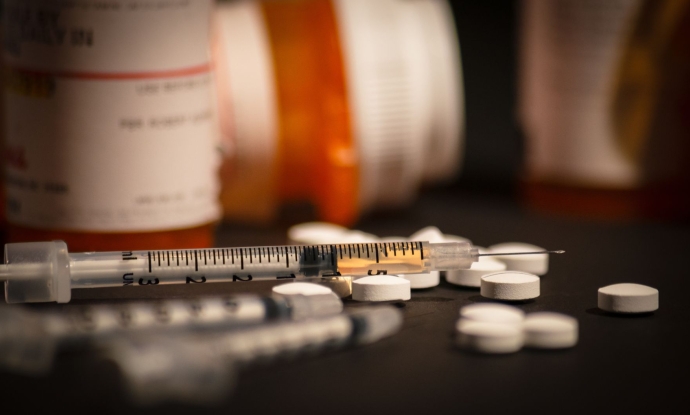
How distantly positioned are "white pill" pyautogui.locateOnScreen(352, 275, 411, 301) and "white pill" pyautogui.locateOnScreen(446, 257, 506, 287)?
0.06 meters

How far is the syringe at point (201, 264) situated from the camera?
2.10ft

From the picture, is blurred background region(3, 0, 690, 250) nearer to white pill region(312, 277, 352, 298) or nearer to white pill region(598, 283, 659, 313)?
white pill region(312, 277, 352, 298)

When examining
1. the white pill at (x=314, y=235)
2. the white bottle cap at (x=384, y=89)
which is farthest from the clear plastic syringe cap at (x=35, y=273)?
the white bottle cap at (x=384, y=89)

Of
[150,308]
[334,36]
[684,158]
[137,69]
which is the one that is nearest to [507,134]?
[684,158]

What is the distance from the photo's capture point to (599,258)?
86cm

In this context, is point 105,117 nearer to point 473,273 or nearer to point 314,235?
point 314,235

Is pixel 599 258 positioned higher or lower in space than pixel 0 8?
lower

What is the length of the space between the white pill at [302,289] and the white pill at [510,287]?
0.39ft

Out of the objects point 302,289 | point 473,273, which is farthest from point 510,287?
point 302,289

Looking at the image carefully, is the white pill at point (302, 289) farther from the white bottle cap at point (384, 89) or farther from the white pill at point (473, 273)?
the white bottle cap at point (384, 89)

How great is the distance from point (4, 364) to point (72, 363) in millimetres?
40

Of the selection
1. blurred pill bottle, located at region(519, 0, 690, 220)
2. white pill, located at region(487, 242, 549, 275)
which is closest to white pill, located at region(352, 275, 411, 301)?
white pill, located at region(487, 242, 549, 275)

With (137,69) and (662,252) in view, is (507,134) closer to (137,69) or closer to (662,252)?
(662,252)

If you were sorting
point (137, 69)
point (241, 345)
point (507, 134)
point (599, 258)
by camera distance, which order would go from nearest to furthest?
point (241, 345) → point (137, 69) → point (599, 258) → point (507, 134)
